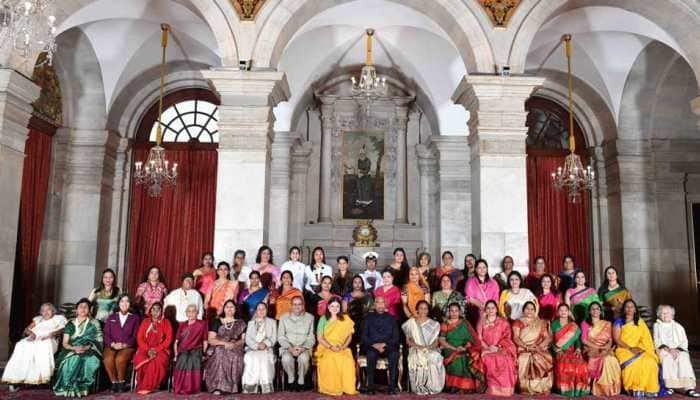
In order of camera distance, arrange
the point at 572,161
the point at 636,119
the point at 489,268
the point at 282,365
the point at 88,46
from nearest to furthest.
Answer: the point at 282,365 → the point at 489,268 → the point at 572,161 → the point at 88,46 → the point at 636,119

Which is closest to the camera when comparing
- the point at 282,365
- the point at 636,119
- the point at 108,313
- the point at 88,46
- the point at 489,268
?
the point at 282,365

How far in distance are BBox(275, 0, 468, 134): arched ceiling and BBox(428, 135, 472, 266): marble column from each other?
0.28 m

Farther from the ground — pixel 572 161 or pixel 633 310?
pixel 572 161

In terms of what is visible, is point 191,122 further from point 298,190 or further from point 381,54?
point 381,54

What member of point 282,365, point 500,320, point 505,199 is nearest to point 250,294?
point 282,365

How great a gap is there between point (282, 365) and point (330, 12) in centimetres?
601

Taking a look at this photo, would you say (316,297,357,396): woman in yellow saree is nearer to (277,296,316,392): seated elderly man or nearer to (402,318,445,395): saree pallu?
(277,296,316,392): seated elderly man

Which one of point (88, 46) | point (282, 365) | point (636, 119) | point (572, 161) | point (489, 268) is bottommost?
point (282, 365)

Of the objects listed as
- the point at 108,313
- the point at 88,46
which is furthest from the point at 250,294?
the point at 88,46

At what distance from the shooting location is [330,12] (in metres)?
9.73

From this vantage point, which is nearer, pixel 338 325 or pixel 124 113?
pixel 338 325

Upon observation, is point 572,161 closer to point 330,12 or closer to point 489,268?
point 489,268

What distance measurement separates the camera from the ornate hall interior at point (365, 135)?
27.0ft

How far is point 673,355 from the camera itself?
6.34 m
